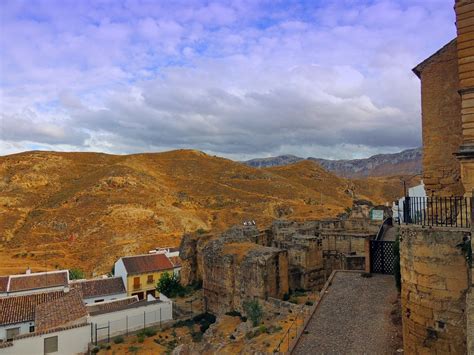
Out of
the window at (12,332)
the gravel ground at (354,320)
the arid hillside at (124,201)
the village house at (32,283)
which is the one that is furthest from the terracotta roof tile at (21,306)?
the gravel ground at (354,320)

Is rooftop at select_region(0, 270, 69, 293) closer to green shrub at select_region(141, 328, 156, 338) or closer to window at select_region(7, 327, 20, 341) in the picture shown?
window at select_region(7, 327, 20, 341)

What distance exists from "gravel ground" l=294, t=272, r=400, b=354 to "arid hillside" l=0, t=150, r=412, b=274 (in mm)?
34760

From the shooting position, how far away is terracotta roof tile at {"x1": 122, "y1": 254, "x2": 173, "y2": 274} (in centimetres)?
3550

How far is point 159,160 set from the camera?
8969cm

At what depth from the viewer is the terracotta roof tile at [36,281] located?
103 ft

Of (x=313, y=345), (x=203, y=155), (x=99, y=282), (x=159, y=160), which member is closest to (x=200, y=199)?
(x=159, y=160)

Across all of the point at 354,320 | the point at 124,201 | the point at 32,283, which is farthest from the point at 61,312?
the point at 124,201

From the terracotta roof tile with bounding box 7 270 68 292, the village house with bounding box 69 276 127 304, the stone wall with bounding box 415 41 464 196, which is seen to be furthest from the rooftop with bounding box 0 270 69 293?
the stone wall with bounding box 415 41 464 196

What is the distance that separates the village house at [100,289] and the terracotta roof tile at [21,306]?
305 centimetres

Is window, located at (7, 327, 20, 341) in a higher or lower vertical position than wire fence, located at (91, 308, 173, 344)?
lower

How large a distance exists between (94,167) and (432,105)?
250ft

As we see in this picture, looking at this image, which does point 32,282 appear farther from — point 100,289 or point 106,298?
point 106,298

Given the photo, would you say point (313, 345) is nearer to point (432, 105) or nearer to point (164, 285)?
point (432, 105)

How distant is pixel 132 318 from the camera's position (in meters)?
→ 24.3
